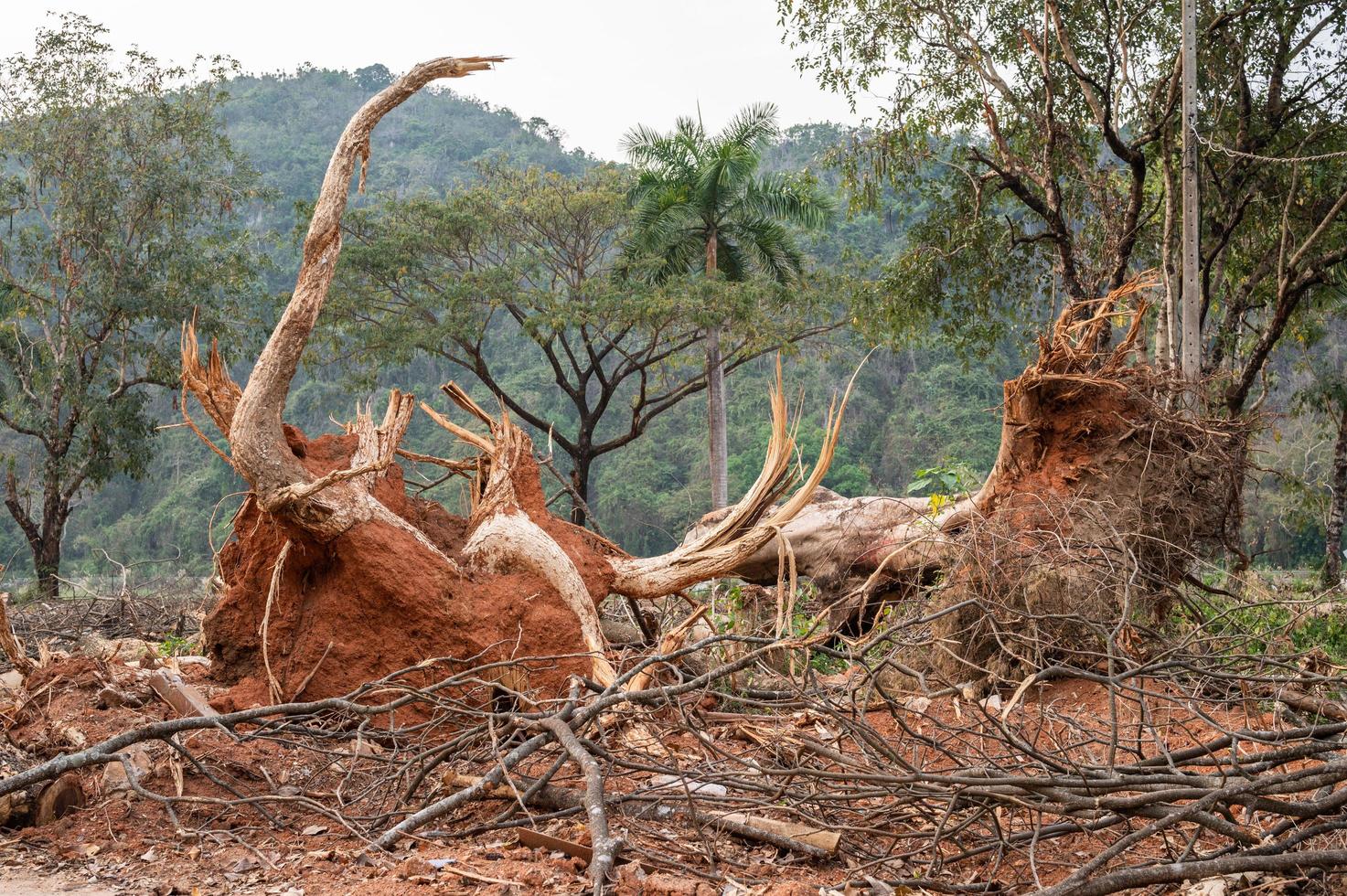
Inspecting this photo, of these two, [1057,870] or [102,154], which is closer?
[1057,870]

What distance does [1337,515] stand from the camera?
1523 centimetres

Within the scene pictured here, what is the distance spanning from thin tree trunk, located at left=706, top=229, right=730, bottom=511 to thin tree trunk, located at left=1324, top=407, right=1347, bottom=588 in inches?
421

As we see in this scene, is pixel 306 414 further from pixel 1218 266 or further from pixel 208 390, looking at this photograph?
pixel 208 390

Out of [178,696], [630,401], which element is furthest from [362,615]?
[630,401]

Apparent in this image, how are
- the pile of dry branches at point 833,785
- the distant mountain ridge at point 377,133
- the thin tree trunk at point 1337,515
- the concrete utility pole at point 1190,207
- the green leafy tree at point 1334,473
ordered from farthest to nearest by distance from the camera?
1. the distant mountain ridge at point 377,133
2. the green leafy tree at point 1334,473
3. the thin tree trunk at point 1337,515
4. the concrete utility pole at point 1190,207
5. the pile of dry branches at point 833,785

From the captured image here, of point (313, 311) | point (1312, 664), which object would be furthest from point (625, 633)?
point (1312, 664)

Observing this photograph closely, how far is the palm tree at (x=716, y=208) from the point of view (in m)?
23.0

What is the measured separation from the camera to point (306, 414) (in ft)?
126

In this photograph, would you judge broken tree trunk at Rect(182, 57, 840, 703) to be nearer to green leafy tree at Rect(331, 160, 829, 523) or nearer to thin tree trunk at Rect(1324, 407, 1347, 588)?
thin tree trunk at Rect(1324, 407, 1347, 588)

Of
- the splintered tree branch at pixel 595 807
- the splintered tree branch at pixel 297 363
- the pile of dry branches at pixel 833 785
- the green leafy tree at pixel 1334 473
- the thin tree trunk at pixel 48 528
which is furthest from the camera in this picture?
the thin tree trunk at pixel 48 528

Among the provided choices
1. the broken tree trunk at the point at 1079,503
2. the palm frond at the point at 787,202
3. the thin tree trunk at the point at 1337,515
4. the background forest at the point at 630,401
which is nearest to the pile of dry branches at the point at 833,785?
the broken tree trunk at the point at 1079,503

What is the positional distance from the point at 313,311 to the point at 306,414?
34.6 metres

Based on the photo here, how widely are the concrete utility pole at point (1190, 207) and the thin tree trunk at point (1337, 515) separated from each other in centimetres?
437

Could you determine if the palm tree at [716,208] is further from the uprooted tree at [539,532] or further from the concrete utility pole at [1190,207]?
the uprooted tree at [539,532]
